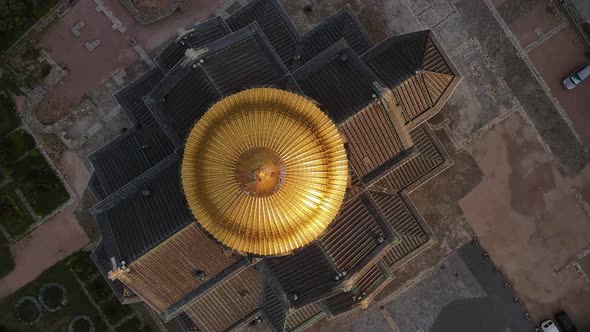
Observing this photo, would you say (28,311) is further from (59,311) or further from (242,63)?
(242,63)

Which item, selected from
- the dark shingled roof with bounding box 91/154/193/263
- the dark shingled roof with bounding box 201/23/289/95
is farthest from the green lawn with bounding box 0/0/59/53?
the dark shingled roof with bounding box 201/23/289/95

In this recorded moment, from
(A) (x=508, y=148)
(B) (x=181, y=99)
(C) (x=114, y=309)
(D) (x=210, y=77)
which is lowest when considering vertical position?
(A) (x=508, y=148)

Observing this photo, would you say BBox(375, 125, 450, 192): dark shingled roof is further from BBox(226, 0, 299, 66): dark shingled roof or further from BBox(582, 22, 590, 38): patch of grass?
BBox(582, 22, 590, 38): patch of grass

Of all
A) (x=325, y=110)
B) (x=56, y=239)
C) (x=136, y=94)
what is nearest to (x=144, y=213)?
(x=136, y=94)

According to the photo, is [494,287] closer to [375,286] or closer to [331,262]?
[375,286]

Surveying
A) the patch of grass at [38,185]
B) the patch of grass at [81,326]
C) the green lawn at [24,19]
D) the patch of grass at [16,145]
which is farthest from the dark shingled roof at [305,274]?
the green lawn at [24,19]

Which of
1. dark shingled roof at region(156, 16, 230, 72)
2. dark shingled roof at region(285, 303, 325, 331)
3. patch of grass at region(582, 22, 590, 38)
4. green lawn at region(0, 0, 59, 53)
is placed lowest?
dark shingled roof at region(285, 303, 325, 331)
